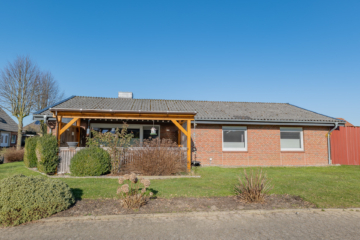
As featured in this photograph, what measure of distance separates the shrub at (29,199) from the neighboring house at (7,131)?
2910 centimetres

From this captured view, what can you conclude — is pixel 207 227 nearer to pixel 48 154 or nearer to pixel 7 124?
pixel 48 154

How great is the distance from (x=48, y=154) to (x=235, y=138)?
9.61 m

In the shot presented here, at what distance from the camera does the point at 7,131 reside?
95.2ft

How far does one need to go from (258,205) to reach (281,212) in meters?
0.51

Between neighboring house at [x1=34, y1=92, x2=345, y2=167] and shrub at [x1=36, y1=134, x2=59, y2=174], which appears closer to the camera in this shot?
shrub at [x1=36, y1=134, x2=59, y2=174]

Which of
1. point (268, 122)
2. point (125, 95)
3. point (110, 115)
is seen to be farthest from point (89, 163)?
point (125, 95)

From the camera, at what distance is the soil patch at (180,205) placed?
475cm

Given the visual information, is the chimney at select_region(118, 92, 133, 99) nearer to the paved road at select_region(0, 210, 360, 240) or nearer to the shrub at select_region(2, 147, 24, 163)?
the shrub at select_region(2, 147, 24, 163)

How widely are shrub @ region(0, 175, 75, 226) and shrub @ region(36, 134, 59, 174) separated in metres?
4.24

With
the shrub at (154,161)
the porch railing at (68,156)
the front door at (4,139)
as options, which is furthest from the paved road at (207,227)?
the front door at (4,139)

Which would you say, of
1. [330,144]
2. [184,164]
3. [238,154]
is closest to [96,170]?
[184,164]

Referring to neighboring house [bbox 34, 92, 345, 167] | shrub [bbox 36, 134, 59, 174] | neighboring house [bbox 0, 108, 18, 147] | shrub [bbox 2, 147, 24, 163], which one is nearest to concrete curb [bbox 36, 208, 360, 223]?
shrub [bbox 36, 134, 59, 174]

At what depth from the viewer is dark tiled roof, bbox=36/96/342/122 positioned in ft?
41.7

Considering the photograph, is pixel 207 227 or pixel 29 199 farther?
pixel 29 199
